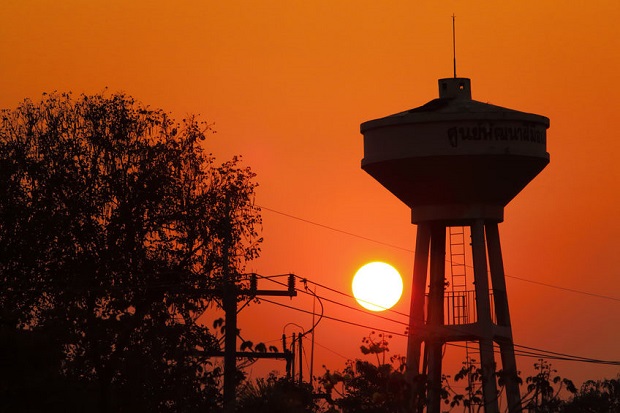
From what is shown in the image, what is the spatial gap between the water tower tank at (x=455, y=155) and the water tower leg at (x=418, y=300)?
4.14ft

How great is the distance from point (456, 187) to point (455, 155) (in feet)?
5.54

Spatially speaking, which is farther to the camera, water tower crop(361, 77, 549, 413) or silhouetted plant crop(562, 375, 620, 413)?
silhouetted plant crop(562, 375, 620, 413)

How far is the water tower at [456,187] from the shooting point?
167 feet

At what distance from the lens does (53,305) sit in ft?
184

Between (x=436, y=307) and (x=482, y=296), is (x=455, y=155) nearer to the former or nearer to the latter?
(x=482, y=296)

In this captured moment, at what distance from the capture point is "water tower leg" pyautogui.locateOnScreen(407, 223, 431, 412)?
5441 centimetres

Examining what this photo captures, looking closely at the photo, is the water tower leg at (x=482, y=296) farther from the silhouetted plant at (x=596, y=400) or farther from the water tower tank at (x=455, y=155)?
the silhouetted plant at (x=596, y=400)

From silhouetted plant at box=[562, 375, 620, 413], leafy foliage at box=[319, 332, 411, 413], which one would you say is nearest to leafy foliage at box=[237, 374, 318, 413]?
leafy foliage at box=[319, 332, 411, 413]

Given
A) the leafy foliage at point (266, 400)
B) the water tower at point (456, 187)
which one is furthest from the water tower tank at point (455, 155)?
the leafy foliage at point (266, 400)

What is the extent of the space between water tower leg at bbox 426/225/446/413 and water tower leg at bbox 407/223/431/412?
1.26 feet

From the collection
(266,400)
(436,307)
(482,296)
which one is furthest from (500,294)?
(266,400)

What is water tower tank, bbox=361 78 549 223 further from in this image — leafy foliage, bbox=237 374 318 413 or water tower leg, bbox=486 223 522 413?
leafy foliage, bbox=237 374 318 413

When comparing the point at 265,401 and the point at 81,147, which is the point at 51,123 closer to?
the point at 81,147

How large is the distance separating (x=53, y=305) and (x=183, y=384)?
7639 mm
